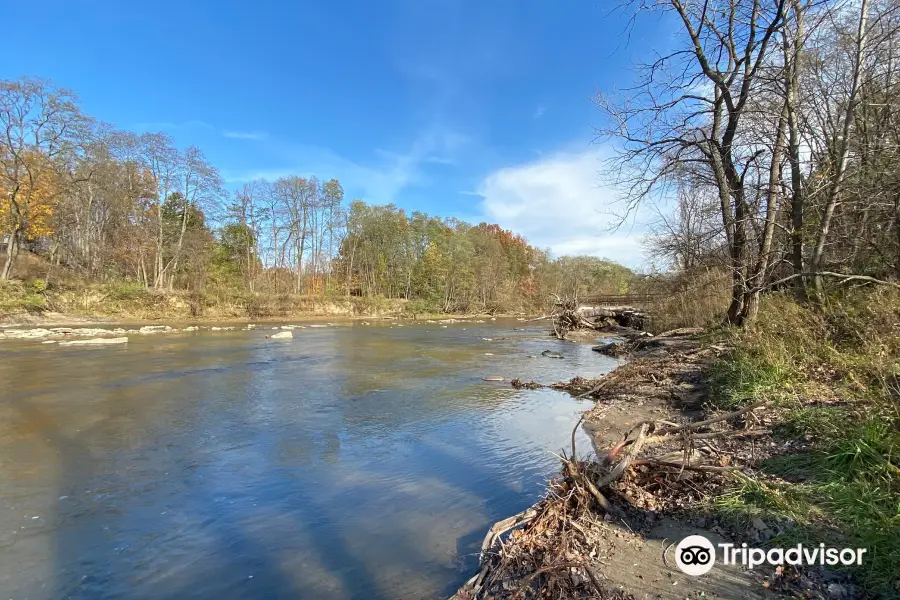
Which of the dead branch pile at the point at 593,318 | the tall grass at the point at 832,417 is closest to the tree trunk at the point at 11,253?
the dead branch pile at the point at 593,318

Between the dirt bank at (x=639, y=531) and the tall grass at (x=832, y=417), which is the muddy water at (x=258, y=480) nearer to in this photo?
the dirt bank at (x=639, y=531)

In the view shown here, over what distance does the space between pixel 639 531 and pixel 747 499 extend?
2.96 ft

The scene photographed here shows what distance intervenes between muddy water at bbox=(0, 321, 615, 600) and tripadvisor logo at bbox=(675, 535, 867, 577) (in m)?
1.73

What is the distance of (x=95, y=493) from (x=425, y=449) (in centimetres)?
427

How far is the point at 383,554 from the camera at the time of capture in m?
3.94

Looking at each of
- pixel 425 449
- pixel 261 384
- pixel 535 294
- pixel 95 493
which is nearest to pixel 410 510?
pixel 425 449

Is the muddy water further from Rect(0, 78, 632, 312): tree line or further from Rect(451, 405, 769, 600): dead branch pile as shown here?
Rect(0, 78, 632, 312): tree line

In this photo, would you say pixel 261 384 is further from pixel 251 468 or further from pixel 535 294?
pixel 535 294

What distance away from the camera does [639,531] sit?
10.7 ft

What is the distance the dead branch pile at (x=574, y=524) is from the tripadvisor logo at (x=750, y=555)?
0.59m

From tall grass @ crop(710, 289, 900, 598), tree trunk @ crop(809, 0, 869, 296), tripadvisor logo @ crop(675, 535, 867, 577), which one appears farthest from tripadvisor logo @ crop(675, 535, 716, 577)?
tree trunk @ crop(809, 0, 869, 296)

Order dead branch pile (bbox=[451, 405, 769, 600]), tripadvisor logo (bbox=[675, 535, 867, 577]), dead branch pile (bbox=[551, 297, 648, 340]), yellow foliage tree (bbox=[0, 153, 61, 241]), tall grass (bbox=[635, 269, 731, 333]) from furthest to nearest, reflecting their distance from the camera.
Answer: yellow foliage tree (bbox=[0, 153, 61, 241])
dead branch pile (bbox=[551, 297, 648, 340])
tall grass (bbox=[635, 269, 731, 333])
dead branch pile (bbox=[451, 405, 769, 600])
tripadvisor logo (bbox=[675, 535, 867, 577])

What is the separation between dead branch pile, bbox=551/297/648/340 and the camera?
28.9 m

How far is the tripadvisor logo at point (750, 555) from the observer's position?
102 inches
